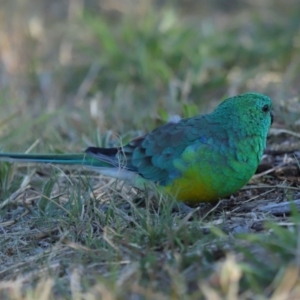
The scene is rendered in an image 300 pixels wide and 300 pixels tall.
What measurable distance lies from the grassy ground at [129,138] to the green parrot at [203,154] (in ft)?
0.38

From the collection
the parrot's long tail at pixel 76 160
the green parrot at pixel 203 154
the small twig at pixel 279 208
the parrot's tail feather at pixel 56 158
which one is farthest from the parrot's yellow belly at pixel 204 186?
the parrot's tail feather at pixel 56 158

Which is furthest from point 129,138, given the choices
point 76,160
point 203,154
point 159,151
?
point 203,154

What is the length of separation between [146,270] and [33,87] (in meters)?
4.40

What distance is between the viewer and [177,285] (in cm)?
224

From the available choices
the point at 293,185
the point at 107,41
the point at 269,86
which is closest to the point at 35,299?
the point at 293,185

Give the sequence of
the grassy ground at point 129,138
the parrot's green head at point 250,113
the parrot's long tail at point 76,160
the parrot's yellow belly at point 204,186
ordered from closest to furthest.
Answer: the grassy ground at point 129,138
the parrot's yellow belly at point 204,186
the parrot's green head at point 250,113
the parrot's long tail at point 76,160

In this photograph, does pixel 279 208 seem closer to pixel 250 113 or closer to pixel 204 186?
pixel 204 186

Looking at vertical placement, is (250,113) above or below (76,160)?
above

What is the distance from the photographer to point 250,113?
11.4ft

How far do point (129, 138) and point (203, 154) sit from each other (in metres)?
1.21

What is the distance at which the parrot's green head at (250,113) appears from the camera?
3455 mm

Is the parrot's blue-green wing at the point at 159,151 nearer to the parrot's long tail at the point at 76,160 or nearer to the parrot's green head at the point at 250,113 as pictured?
the parrot's long tail at the point at 76,160

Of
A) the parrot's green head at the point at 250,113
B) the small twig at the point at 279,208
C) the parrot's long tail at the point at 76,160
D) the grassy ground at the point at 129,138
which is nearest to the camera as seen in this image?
the grassy ground at the point at 129,138

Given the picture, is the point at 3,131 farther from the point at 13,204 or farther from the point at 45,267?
the point at 45,267
